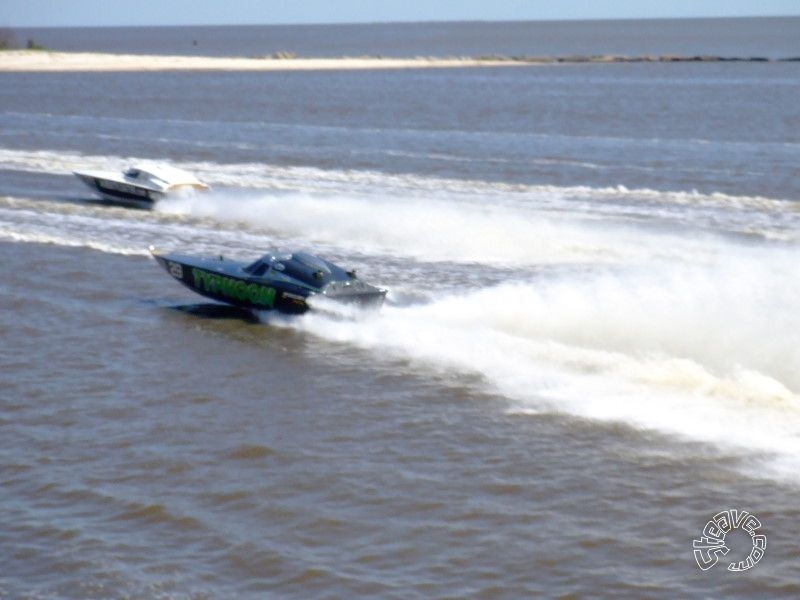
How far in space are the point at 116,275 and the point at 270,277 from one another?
4.50m

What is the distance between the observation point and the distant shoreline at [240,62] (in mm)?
94312

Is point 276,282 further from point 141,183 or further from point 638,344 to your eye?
point 141,183

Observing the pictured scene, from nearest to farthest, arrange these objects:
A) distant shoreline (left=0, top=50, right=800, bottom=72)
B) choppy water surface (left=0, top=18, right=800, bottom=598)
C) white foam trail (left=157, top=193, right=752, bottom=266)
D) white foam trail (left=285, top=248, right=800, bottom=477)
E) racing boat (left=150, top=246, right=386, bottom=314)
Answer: choppy water surface (left=0, top=18, right=800, bottom=598) → white foam trail (left=285, top=248, right=800, bottom=477) → racing boat (left=150, top=246, right=386, bottom=314) → white foam trail (left=157, top=193, right=752, bottom=266) → distant shoreline (left=0, top=50, right=800, bottom=72)

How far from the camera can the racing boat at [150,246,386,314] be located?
60.7ft

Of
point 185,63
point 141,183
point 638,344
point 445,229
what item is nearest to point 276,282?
point 638,344

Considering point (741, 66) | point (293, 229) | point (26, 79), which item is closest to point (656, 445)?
point (293, 229)

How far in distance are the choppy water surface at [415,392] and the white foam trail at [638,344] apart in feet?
0.16

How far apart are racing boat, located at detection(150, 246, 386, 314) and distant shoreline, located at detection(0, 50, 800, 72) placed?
74.0 meters

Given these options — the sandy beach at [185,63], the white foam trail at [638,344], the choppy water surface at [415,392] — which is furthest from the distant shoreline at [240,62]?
the white foam trail at [638,344]
